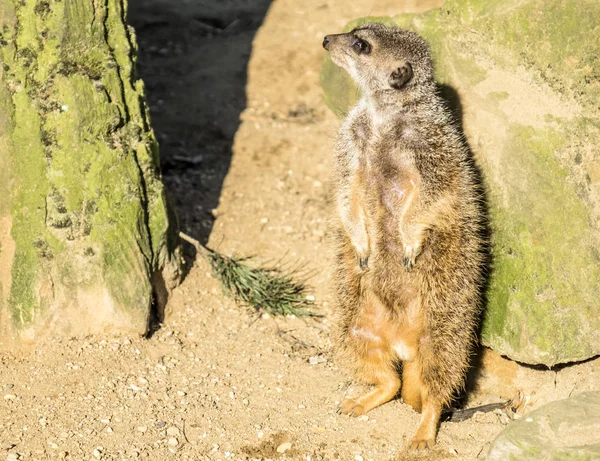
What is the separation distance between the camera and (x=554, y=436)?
3.16 m

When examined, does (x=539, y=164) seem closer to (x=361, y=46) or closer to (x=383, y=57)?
(x=383, y=57)

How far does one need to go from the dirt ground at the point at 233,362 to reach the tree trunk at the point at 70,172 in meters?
0.19

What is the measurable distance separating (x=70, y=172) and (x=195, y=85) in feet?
9.01

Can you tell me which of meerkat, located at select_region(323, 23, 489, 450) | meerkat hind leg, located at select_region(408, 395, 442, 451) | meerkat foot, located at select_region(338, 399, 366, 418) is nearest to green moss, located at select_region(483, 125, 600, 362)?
meerkat, located at select_region(323, 23, 489, 450)

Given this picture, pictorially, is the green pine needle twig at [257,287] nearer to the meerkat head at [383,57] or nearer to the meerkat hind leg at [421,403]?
the meerkat hind leg at [421,403]

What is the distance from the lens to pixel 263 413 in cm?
361

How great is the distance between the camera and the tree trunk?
362 cm

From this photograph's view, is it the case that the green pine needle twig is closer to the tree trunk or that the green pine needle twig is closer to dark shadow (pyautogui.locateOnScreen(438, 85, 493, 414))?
the tree trunk

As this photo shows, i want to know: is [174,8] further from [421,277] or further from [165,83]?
[421,277]

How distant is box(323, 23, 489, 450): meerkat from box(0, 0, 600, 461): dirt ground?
243mm

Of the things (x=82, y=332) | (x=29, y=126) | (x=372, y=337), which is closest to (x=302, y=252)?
(x=372, y=337)

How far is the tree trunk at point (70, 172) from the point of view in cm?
362

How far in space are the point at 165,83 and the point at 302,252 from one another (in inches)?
87.1

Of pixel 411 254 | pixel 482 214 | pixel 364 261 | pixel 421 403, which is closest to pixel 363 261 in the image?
pixel 364 261
